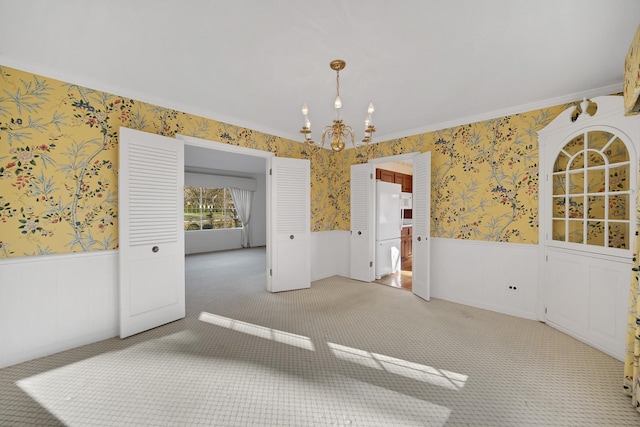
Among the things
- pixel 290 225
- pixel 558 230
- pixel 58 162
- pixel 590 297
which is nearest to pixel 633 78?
pixel 558 230

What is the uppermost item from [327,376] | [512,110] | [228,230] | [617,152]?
[512,110]

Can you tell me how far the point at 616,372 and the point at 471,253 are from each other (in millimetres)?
1695

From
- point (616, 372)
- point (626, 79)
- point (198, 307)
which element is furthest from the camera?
point (198, 307)

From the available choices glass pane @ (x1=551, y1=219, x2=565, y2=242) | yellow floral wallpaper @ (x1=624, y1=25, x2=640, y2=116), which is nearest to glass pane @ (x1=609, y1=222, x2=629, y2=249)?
glass pane @ (x1=551, y1=219, x2=565, y2=242)

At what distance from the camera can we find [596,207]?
2674 millimetres

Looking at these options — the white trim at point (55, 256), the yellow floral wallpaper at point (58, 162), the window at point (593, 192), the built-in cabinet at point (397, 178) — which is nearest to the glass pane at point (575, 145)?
the window at point (593, 192)

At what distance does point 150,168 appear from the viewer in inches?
111

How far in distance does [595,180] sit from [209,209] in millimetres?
8515

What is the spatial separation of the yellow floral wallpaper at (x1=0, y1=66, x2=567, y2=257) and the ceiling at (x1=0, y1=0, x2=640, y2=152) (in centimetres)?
21

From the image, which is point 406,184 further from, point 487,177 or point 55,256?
point 55,256

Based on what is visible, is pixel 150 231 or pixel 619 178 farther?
pixel 150 231

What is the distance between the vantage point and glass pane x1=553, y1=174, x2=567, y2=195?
2.93m

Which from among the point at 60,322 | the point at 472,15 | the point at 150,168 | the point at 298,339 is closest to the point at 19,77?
the point at 150,168

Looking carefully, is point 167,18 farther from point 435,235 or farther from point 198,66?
point 435,235
